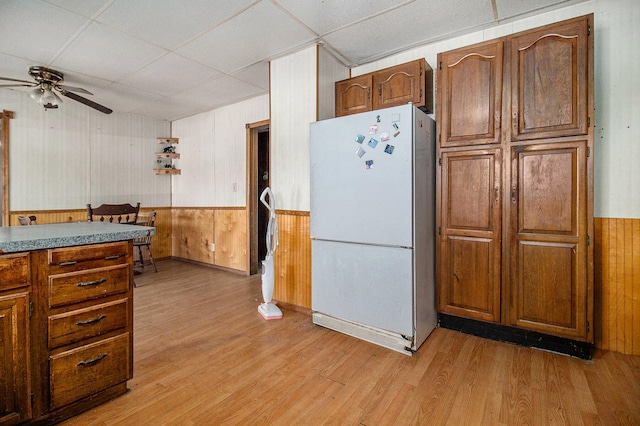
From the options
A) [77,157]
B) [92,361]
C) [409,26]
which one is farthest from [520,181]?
[77,157]

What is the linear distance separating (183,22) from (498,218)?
111 inches

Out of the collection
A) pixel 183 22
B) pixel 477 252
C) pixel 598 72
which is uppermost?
pixel 183 22

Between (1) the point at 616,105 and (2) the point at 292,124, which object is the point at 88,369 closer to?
(2) the point at 292,124

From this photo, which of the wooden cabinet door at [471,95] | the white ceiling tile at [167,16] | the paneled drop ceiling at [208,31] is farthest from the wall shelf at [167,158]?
the wooden cabinet door at [471,95]

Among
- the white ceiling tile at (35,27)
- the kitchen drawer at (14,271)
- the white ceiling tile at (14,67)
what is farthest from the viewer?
the white ceiling tile at (14,67)

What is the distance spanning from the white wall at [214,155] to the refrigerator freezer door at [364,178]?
1.98 metres

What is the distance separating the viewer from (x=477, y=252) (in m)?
2.29

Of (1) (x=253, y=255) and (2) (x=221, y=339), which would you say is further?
(1) (x=253, y=255)

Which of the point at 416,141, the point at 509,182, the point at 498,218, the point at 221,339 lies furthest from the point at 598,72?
the point at 221,339

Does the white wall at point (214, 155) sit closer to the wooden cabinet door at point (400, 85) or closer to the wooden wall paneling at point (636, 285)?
the wooden cabinet door at point (400, 85)

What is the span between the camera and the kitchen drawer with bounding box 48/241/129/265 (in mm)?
1400

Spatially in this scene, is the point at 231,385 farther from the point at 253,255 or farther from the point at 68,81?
the point at 68,81

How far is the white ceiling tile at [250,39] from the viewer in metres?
2.31

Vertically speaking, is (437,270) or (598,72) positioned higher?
(598,72)
